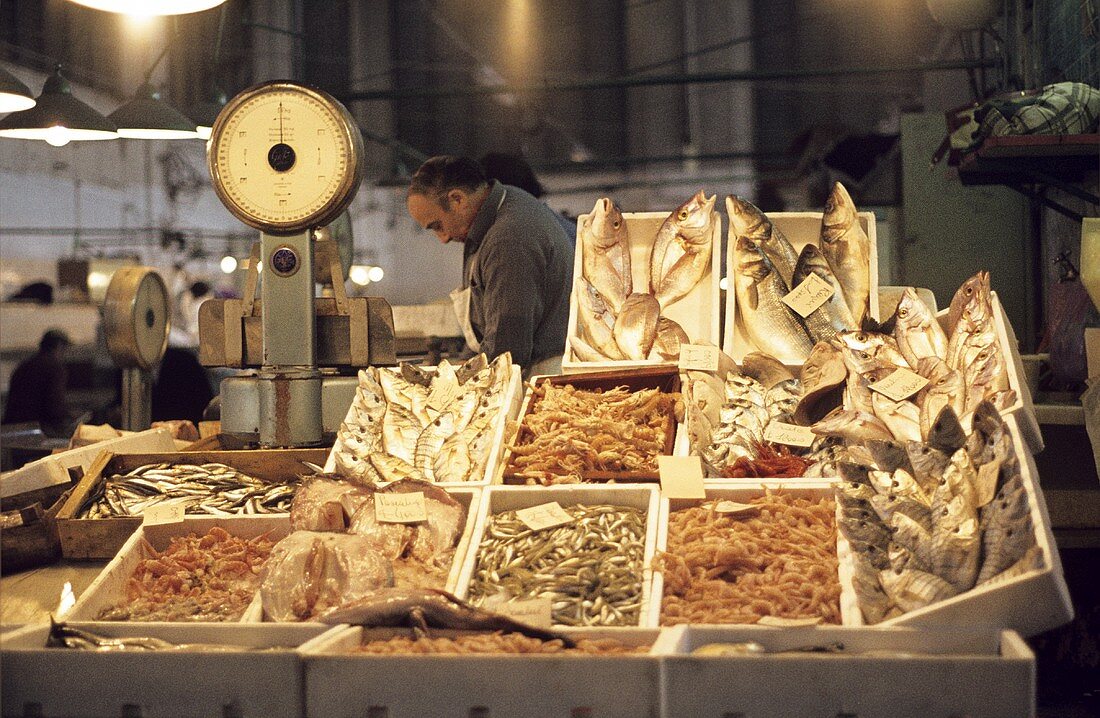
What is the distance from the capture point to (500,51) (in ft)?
56.7

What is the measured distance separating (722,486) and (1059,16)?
4.40 m

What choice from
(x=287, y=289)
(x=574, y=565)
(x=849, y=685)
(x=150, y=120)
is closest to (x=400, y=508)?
(x=574, y=565)

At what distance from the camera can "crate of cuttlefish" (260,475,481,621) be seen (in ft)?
8.29

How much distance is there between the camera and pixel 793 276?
3711mm

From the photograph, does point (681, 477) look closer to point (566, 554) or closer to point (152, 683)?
point (566, 554)

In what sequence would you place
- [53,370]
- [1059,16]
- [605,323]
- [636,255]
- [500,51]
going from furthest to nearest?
1. [500,51]
2. [53,370]
3. [1059,16]
4. [636,255]
5. [605,323]

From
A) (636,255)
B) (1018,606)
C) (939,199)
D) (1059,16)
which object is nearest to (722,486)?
(1018,606)

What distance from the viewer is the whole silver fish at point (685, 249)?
3904 millimetres

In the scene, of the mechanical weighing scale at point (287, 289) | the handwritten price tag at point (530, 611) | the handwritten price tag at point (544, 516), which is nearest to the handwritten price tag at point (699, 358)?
the handwritten price tag at point (544, 516)

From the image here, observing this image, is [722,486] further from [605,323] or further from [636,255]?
[636,255]

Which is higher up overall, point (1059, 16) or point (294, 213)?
point (1059, 16)

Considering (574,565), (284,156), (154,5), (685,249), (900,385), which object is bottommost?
(574,565)

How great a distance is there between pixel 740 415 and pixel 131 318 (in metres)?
3.10

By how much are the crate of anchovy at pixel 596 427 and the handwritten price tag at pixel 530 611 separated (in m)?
0.62
